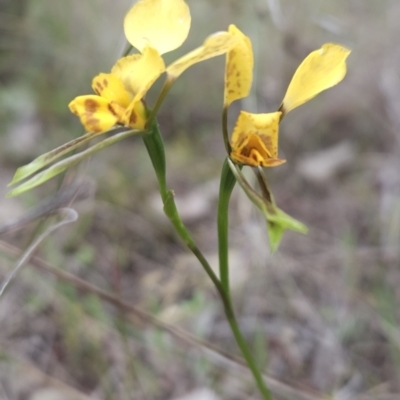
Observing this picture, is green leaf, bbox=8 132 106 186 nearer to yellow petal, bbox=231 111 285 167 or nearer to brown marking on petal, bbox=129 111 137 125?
brown marking on petal, bbox=129 111 137 125

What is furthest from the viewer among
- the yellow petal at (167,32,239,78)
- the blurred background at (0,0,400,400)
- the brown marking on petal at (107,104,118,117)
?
the blurred background at (0,0,400,400)

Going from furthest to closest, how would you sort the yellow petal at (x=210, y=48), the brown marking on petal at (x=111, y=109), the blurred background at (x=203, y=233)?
the blurred background at (x=203, y=233)
the brown marking on petal at (x=111, y=109)
the yellow petal at (x=210, y=48)

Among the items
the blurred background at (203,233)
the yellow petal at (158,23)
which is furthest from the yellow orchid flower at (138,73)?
the blurred background at (203,233)

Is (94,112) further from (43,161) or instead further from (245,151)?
(245,151)

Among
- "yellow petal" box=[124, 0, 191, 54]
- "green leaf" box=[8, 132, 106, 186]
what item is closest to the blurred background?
"green leaf" box=[8, 132, 106, 186]

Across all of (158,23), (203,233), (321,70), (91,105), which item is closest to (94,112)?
(91,105)

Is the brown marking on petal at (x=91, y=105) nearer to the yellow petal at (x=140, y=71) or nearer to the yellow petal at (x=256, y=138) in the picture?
the yellow petal at (x=140, y=71)
